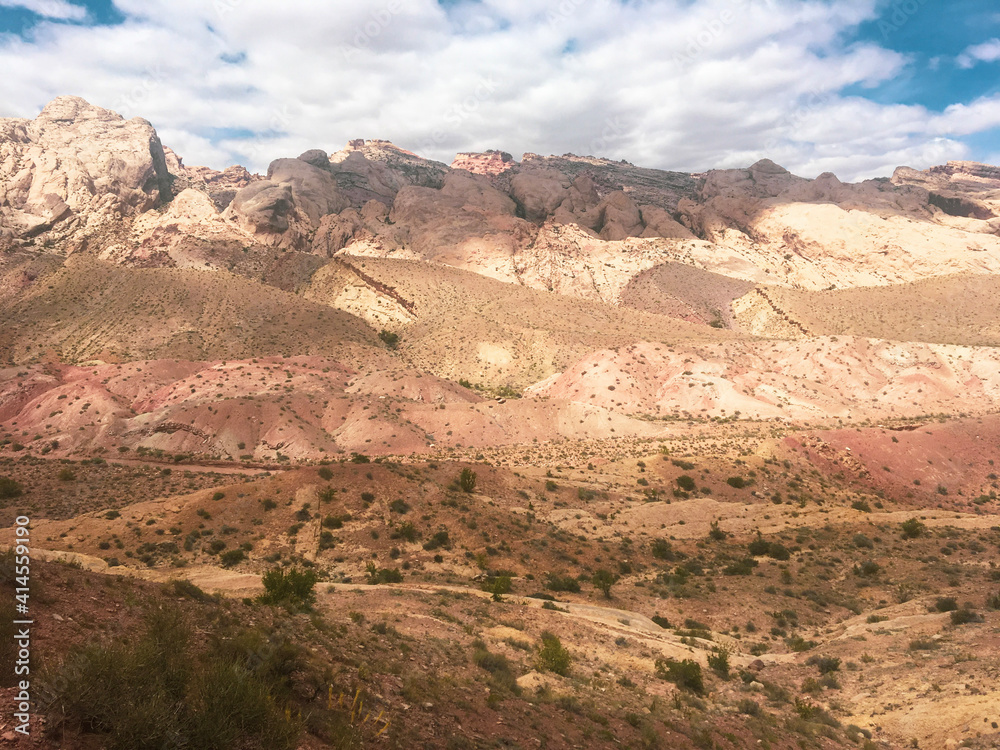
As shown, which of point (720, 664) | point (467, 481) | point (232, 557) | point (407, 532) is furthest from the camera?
point (467, 481)

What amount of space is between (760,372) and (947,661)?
46120 millimetres

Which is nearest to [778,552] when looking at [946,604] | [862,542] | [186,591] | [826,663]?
[862,542]

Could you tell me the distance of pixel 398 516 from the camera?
25.0 meters

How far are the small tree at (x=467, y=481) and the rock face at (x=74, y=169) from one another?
86.2m

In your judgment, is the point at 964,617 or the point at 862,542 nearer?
the point at 964,617

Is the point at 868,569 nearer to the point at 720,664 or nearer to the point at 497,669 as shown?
the point at 720,664

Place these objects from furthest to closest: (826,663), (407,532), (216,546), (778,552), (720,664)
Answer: (778,552), (407,532), (216,546), (826,663), (720,664)

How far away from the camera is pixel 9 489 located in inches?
1054

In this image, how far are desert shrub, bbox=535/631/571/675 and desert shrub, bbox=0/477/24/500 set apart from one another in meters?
27.3

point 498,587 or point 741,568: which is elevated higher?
point 498,587

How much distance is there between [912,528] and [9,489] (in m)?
42.4

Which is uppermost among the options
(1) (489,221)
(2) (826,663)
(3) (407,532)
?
(1) (489,221)

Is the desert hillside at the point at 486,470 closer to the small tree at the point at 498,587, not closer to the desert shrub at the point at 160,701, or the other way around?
the desert shrub at the point at 160,701

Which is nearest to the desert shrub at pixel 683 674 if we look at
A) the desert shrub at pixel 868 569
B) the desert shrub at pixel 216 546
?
the desert shrub at pixel 868 569
